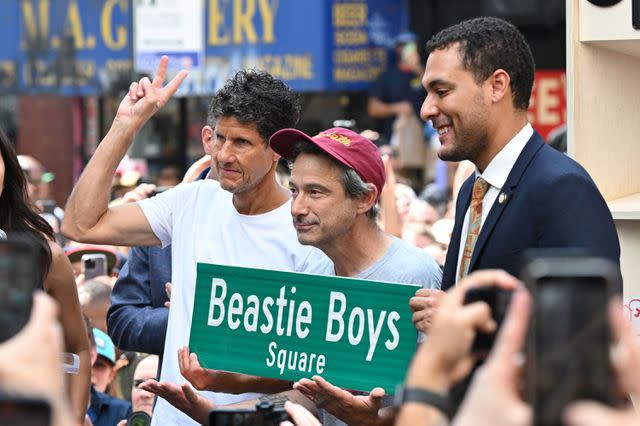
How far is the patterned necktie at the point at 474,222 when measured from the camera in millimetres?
3955

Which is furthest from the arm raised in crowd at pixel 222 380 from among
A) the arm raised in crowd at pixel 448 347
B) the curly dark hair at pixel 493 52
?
the arm raised in crowd at pixel 448 347

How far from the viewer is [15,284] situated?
79.1 inches

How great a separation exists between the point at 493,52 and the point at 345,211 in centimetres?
74

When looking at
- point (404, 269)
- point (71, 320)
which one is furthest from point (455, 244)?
point (71, 320)

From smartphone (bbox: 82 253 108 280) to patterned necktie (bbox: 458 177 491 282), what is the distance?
3.80 m

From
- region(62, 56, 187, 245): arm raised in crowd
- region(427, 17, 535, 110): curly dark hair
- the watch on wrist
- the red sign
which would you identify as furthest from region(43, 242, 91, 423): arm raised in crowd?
the red sign

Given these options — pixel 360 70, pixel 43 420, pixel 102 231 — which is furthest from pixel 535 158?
pixel 360 70

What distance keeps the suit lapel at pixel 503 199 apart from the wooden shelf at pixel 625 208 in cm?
64

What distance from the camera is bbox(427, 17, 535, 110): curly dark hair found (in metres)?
4.02

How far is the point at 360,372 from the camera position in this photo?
13.4 feet

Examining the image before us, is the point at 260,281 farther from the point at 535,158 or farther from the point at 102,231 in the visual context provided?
the point at 535,158

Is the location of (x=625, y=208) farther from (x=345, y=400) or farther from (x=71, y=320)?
(x=71, y=320)

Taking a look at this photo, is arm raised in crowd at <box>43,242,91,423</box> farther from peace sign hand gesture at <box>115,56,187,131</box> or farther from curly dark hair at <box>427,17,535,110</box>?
curly dark hair at <box>427,17,535,110</box>

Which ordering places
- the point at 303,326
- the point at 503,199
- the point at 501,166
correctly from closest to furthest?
the point at 503,199 < the point at 501,166 < the point at 303,326
